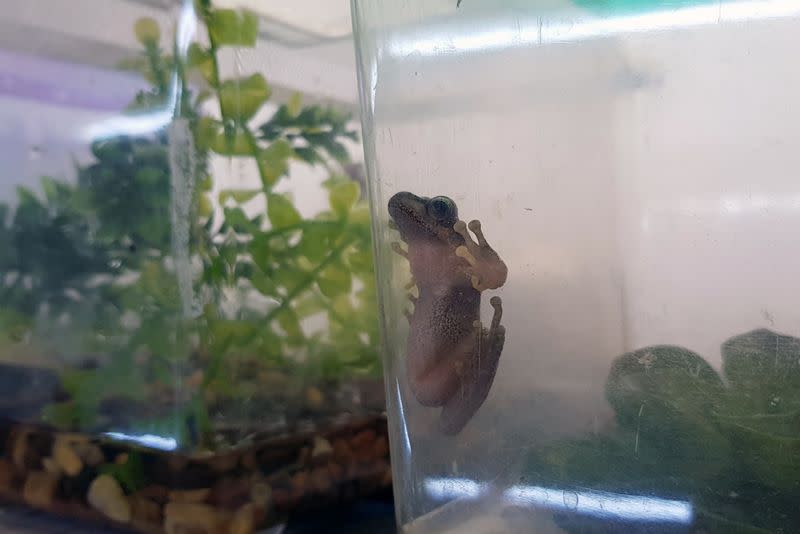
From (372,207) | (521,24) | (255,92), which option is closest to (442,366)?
(372,207)

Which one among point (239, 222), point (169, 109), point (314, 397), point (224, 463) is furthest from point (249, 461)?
point (169, 109)

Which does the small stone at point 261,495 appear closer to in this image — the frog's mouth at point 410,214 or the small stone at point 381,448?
the small stone at point 381,448

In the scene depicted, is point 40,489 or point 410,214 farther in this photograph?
Answer: point 40,489

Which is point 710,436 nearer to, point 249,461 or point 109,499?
point 249,461

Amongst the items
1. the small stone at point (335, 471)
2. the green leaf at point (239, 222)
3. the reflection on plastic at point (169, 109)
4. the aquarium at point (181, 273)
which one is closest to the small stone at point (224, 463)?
the aquarium at point (181, 273)

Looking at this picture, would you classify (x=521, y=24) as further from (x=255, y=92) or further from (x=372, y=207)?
(x=255, y=92)

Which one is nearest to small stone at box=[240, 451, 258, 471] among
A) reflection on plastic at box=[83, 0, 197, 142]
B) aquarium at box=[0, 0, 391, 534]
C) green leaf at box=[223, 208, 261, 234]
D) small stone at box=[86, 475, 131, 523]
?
aquarium at box=[0, 0, 391, 534]
